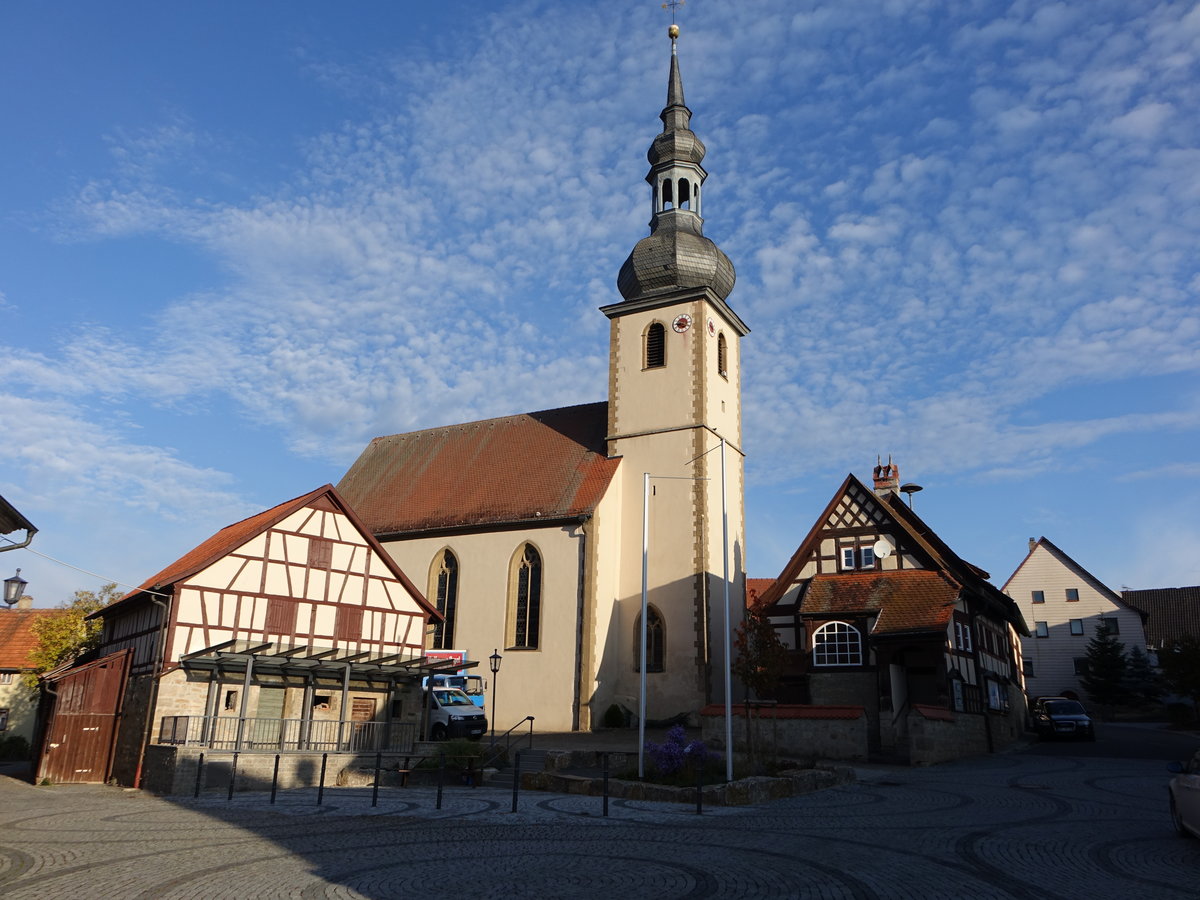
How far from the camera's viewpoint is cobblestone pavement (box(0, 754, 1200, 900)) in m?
8.68

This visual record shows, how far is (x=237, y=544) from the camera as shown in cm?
2330

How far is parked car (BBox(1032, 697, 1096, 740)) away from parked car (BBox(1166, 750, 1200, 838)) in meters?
21.8

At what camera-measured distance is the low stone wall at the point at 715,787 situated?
49.3 ft

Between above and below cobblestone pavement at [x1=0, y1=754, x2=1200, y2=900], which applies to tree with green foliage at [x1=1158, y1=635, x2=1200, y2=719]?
above

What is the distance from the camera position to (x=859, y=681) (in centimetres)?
2630

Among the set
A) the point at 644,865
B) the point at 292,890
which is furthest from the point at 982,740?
the point at 292,890

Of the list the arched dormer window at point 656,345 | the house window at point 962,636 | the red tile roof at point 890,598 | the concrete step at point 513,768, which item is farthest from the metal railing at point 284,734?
the arched dormer window at point 656,345

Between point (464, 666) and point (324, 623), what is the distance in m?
3.78

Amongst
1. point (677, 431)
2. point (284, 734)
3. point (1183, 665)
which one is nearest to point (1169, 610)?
point (1183, 665)

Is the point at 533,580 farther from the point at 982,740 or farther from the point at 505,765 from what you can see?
the point at 982,740

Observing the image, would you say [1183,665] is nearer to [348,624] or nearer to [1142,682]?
[1142,682]

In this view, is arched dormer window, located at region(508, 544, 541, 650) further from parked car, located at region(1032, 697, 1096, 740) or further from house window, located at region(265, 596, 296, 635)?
parked car, located at region(1032, 697, 1096, 740)

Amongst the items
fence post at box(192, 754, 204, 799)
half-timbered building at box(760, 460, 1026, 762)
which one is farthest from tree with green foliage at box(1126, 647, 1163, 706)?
fence post at box(192, 754, 204, 799)

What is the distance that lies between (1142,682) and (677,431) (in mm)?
28449
